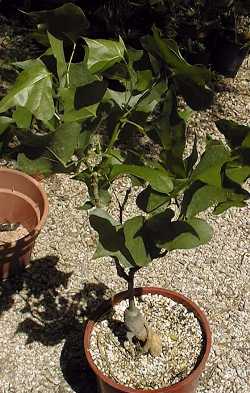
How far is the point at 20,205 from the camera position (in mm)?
2629

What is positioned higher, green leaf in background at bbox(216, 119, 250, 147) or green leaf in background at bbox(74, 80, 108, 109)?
green leaf in background at bbox(74, 80, 108, 109)

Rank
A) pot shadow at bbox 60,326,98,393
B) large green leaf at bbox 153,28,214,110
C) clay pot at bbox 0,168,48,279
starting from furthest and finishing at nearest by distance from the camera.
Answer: clay pot at bbox 0,168,48,279 < pot shadow at bbox 60,326,98,393 < large green leaf at bbox 153,28,214,110

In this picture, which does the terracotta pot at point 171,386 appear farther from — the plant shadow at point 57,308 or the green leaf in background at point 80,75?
the green leaf in background at point 80,75

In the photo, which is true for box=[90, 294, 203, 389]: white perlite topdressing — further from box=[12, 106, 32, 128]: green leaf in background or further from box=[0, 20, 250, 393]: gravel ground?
box=[12, 106, 32, 128]: green leaf in background

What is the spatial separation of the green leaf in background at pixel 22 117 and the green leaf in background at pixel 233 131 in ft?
1.19

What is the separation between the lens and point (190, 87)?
1.23 m

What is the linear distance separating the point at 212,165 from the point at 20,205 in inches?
59.8

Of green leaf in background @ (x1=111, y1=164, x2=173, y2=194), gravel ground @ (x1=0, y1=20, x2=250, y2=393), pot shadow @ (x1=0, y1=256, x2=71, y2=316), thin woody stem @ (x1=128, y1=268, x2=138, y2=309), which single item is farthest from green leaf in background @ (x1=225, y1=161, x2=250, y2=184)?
pot shadow @ (x1=0, y1=256, x2=71, y2=316)

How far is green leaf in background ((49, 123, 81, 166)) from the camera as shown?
115 centimetres

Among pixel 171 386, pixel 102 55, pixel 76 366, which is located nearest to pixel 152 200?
pixel 102 55

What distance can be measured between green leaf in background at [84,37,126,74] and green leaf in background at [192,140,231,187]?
10.1 inches

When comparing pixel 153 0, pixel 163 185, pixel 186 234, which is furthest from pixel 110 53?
pixel 153 0

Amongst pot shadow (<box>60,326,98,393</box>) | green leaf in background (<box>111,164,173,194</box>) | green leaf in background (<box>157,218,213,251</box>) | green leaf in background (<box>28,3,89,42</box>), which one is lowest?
pot shadow (<box>60,326,98,393</box>)

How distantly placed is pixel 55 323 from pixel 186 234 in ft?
4.00
